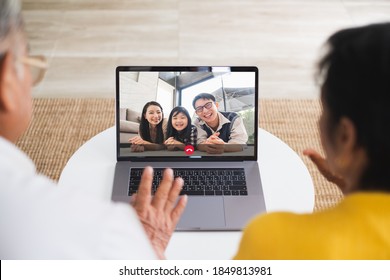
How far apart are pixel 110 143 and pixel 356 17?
80.4 inches

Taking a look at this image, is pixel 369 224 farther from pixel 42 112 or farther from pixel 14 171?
pixel 42 112

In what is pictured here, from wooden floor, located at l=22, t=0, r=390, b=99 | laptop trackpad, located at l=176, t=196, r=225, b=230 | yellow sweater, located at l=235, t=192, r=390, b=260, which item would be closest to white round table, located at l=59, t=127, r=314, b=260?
laptop trackpad, located at l=176, t=196, r=225, b=230

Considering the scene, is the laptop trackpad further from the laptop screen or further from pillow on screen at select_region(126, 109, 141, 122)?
pillow on screen at select_region(126, 109, 141, 122)

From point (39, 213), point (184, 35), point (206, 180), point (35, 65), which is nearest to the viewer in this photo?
point (39, 213)

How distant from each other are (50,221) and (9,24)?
1.03ft

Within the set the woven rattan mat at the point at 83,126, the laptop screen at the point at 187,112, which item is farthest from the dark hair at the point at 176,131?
the woven rattan mat at the point at 83,126

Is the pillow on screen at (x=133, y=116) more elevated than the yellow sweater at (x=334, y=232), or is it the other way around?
the yellow sweater at (x=334, y=232)

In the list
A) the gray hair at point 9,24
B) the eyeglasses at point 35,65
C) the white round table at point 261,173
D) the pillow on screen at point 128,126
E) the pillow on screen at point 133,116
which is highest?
the gray hair at point 9,24

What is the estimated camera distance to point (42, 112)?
2.62 meters

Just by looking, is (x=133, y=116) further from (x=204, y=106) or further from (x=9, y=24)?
(x=9, y=24)

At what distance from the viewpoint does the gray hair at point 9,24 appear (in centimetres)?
87

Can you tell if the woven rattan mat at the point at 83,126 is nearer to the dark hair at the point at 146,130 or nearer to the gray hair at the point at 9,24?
the dark hair at the point at 146,130

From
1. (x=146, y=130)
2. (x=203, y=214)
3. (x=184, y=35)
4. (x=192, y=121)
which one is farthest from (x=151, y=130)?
(x=184, y=35)

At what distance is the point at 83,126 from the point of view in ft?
8.38
